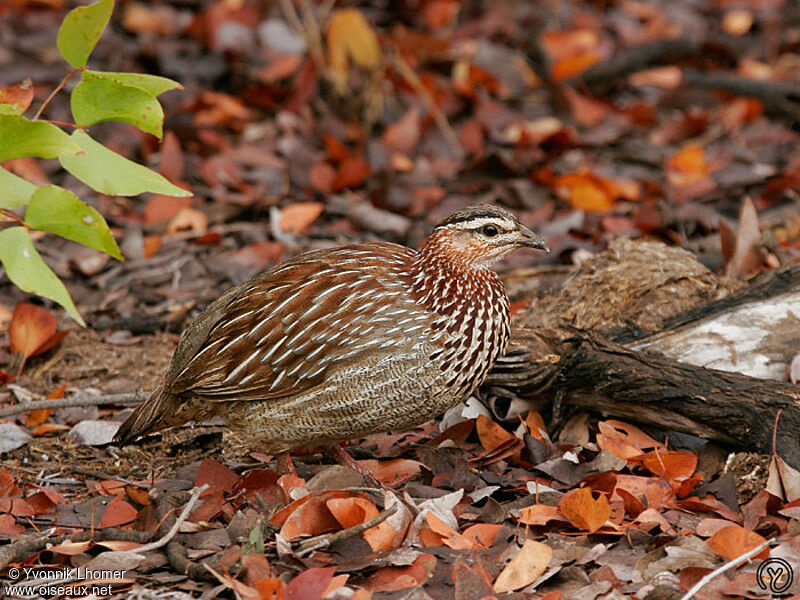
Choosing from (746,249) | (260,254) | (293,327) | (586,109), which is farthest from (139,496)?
(586,109)

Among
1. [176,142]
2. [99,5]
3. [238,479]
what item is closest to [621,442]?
[238,479]

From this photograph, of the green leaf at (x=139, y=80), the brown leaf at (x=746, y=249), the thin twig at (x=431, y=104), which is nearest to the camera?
the green leaf at (x=139, y=80)

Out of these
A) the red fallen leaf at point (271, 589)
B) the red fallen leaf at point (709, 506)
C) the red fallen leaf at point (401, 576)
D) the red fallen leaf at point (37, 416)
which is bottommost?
the red fallen leaf at point (37, 416)

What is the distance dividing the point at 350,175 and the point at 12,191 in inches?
176

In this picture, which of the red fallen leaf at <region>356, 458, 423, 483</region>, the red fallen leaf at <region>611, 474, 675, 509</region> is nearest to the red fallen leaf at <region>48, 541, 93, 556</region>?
the red fallen leaf at <region>356, 458, 423, 483</region>

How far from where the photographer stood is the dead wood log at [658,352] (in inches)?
188

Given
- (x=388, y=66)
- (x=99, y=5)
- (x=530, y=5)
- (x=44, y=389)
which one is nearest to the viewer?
(x=99, y=5)

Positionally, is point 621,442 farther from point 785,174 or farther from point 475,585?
point 785,174

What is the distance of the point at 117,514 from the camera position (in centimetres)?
463

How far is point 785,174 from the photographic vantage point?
27.1ft

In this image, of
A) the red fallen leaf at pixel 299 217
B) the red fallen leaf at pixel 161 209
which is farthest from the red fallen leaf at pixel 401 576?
the red fallen leaf at pixel 161 209

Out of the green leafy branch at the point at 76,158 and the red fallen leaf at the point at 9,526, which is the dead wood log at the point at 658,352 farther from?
the red fallen leaf at the point at 9,526

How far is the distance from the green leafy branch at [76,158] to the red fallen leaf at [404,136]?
4.91 m

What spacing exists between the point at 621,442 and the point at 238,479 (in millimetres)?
1836
